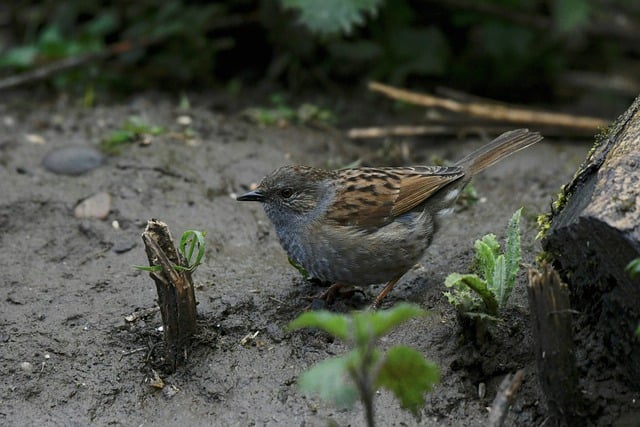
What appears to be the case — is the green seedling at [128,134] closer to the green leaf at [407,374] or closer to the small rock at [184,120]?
the small rock at [184,120]

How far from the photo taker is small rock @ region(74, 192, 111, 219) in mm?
5730

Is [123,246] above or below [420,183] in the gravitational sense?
below

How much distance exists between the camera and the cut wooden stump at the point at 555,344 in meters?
3.37

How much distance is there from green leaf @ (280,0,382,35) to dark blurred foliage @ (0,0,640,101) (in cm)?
75

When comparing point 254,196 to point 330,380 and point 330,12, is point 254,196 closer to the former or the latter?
point 330,12

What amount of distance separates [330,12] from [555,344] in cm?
397

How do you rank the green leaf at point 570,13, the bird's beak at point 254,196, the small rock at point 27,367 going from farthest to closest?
the green leaf at point 570,13
the bird's beak at point 254,196
the small rock at point 27,367

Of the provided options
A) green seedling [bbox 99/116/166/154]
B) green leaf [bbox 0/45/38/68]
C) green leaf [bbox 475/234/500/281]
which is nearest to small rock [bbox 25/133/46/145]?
green seedling [bbox 99/116/166/154]

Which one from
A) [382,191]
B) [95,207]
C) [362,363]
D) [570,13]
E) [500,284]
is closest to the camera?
[362,363]

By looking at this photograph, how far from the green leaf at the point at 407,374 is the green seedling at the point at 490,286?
87cm

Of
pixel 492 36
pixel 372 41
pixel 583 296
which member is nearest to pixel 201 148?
pixel 372 41

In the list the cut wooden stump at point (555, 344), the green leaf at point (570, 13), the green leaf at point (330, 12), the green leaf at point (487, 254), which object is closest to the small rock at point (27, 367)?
the green leaf at point (487, 254)

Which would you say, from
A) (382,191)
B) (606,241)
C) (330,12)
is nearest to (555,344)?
(606,241)

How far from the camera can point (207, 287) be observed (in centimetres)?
497
